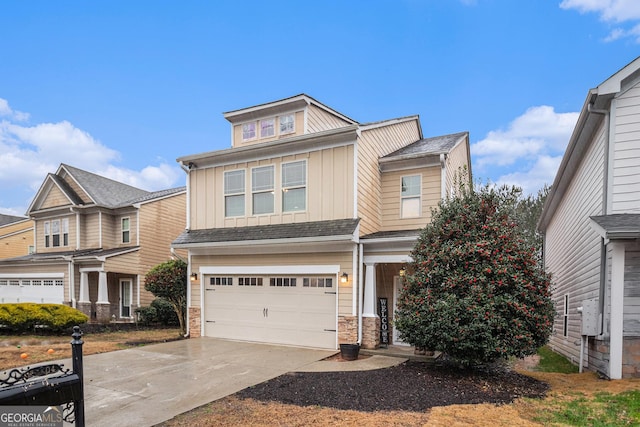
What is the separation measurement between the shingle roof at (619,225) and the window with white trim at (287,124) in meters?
9.11

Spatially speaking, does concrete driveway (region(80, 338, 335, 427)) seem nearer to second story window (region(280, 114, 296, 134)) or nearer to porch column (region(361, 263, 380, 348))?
porch column (region(361, 263, 380, 348))

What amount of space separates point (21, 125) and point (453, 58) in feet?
124

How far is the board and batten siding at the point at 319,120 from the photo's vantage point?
13113mm

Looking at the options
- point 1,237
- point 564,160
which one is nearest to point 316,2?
point 564,160

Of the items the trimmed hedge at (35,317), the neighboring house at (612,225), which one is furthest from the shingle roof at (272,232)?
the trimmed hedge at (35,317)

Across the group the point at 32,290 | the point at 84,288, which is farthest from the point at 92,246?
the point at 32,290

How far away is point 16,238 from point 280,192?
2611cm

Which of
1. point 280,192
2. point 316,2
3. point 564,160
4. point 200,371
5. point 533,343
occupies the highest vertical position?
point 316,2

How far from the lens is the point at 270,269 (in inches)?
443

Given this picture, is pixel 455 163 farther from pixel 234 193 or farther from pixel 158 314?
pixel 158 314

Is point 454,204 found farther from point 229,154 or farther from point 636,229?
point 229,154

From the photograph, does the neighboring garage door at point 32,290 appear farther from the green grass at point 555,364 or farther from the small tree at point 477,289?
the green grass at point 555,364

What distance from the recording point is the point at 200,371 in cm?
793

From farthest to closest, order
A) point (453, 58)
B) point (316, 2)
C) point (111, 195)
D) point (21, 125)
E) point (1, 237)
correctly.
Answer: point (21, 125), point (1, 237), point (453, 58), point (111, 195), point (316, 2)
